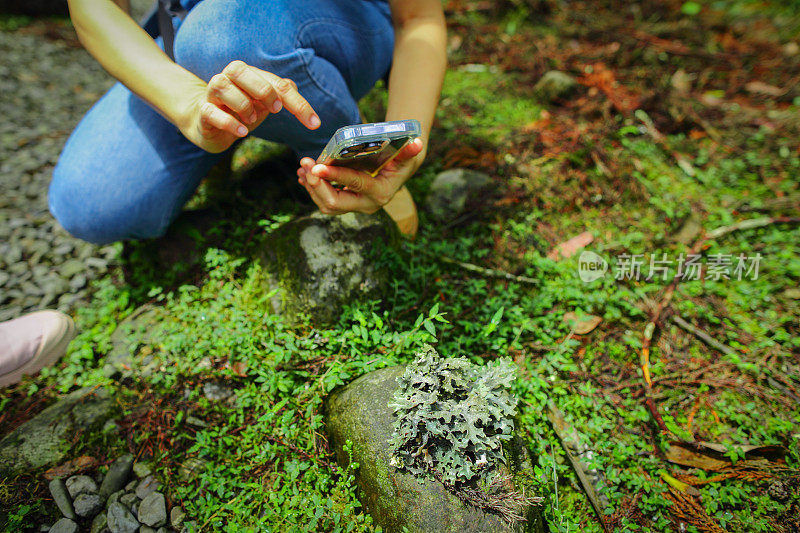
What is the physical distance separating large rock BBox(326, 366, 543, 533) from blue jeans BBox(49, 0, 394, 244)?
129 centimetres

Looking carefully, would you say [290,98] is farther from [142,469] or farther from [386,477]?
[142,469]

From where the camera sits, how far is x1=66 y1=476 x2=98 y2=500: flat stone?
1945mm

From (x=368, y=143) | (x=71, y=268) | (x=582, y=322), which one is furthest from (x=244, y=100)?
(x=71, y=268)

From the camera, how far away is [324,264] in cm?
227

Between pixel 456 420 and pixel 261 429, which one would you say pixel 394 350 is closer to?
pixel 456 420

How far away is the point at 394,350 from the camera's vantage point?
2170mm

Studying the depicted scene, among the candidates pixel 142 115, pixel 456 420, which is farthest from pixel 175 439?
pixel 142 115

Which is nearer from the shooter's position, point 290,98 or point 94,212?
point 290,98

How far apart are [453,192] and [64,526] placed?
2.76 meters

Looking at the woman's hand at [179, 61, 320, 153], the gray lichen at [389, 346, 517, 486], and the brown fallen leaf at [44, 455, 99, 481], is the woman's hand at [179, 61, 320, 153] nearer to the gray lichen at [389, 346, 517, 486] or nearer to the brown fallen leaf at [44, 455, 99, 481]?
the gray lichen at [389, 346, 517, 486]

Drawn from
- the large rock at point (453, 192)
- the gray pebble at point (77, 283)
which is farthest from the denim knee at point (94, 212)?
the large rock at point (453, 192)

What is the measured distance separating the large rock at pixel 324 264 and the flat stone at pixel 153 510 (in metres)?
1.01

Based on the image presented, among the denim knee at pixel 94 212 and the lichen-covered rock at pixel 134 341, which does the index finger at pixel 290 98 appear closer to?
the denim knee at pixel 94 212

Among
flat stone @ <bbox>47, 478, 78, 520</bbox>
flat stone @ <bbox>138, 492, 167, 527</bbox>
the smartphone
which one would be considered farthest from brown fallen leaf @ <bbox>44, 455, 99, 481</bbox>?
the smartphone
